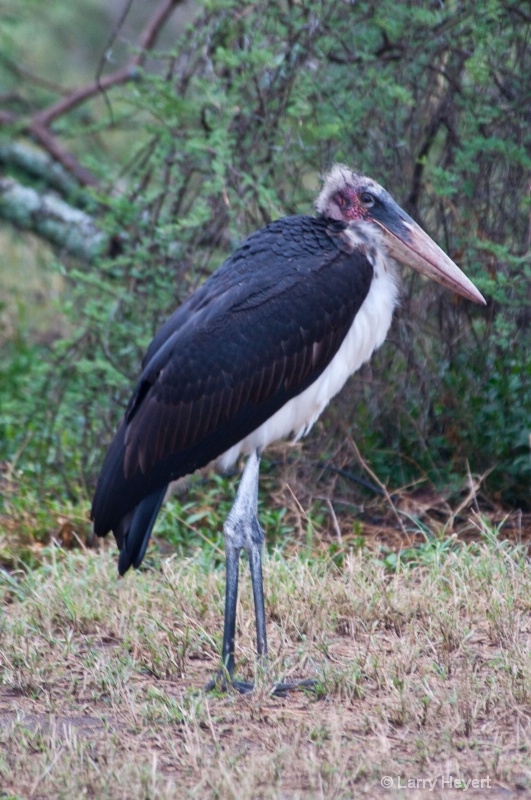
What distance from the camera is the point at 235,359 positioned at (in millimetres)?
3574

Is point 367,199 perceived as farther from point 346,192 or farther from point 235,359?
point 235,359

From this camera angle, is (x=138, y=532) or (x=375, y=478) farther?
(x=375, y=478)

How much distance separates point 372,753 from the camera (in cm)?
278

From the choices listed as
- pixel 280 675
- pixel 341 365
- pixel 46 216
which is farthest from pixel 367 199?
pixel 46 216

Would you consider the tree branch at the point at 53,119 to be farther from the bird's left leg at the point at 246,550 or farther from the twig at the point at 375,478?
the bird's left leg at the point at 246,550

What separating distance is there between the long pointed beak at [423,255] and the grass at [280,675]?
96 cm

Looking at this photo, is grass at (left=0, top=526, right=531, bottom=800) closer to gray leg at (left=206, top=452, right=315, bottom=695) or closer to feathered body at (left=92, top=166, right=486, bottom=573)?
gray leg at (left=206, top=452, right=315, bottom=695)

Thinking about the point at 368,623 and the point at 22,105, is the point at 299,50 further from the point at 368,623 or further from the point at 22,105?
the point at 22,105

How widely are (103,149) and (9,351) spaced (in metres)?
1.86

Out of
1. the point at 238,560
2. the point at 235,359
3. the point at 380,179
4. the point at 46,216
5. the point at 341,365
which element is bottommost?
the point at 238,560

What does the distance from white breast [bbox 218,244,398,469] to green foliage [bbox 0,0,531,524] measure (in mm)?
861

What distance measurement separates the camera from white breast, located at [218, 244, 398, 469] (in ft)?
12.1

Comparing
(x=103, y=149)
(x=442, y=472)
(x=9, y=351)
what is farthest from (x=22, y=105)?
(x=442, y=472)

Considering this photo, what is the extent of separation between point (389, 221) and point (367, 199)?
115 millimetres
